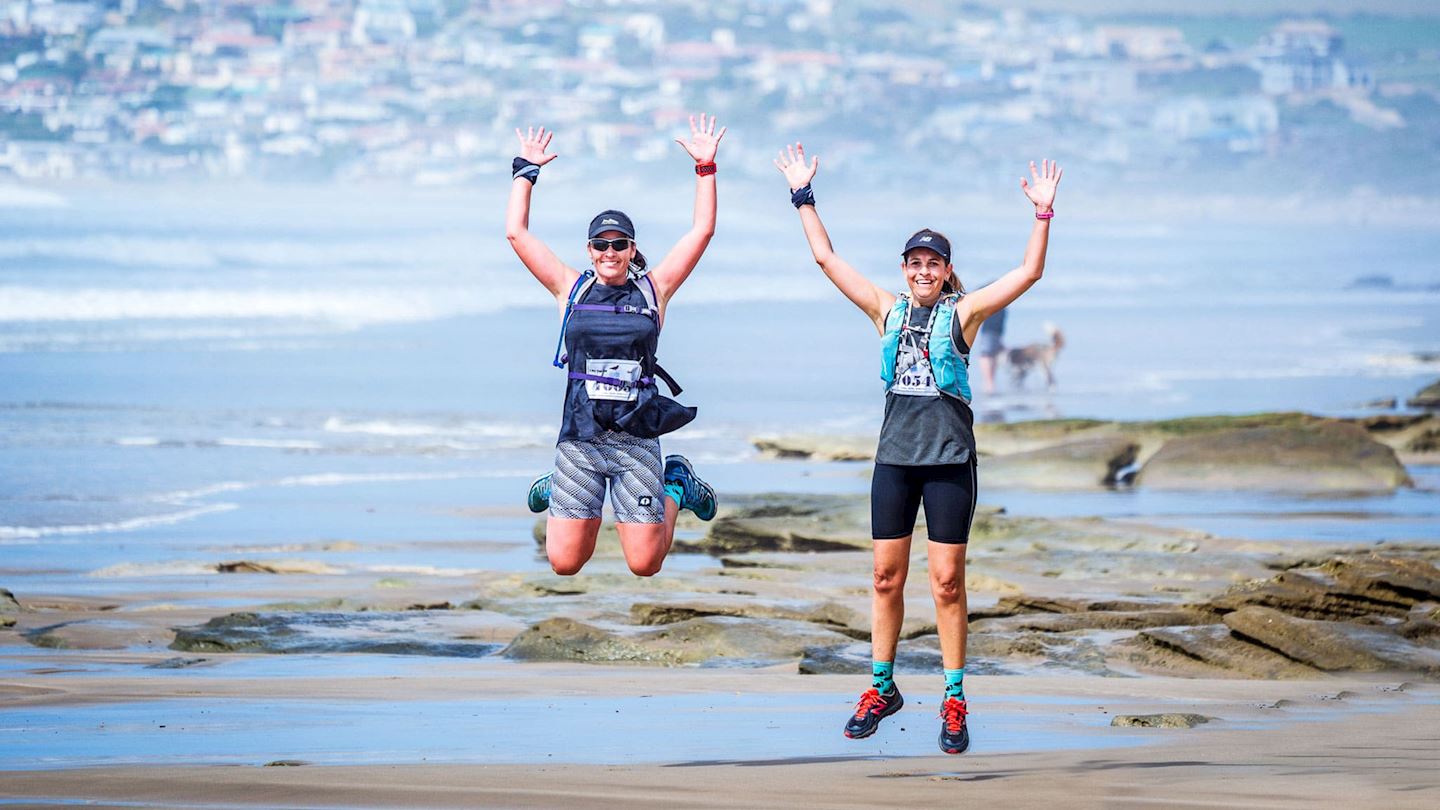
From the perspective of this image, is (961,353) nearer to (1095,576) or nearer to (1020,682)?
(1020,682)

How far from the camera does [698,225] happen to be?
8617 millimetres

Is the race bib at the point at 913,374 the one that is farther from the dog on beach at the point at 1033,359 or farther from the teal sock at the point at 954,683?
the dog on beach at the point at 1033,359

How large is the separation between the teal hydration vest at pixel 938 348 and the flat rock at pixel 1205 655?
217cm

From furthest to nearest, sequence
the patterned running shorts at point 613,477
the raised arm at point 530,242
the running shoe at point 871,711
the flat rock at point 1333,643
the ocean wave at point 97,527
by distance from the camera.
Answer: the ocean wave at point 97,527 < the flat rock at point 1333,643 < the patterned running shorts at point 613,477 < the raised arm at point 530,242 < the running shoe at point 871,711

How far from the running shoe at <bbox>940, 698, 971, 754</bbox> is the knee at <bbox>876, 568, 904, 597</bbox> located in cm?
58

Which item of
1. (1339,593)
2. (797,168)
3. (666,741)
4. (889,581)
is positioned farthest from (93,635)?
(1339,593)

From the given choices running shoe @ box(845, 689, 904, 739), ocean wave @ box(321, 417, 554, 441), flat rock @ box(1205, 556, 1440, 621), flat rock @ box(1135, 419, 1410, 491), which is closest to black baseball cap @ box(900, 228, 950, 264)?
running shoe @ box(845, 689, 904, 739)

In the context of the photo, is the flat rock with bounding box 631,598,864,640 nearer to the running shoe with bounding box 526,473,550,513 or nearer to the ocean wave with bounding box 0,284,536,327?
the running shoe with bounding box 526,473,550,513

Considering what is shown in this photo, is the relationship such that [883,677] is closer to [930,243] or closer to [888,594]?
[888,594]

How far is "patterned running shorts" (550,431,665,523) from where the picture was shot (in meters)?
8.52

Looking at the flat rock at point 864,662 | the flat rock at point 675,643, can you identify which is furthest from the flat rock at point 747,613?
the flat rock at point 864,662

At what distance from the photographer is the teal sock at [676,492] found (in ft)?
29.1

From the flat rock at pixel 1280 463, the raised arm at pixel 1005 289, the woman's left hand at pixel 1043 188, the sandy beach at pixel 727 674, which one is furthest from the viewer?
the flat rock at pixel 1280 463

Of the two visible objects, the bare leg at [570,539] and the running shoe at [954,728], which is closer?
the running shoe at [954,728]
